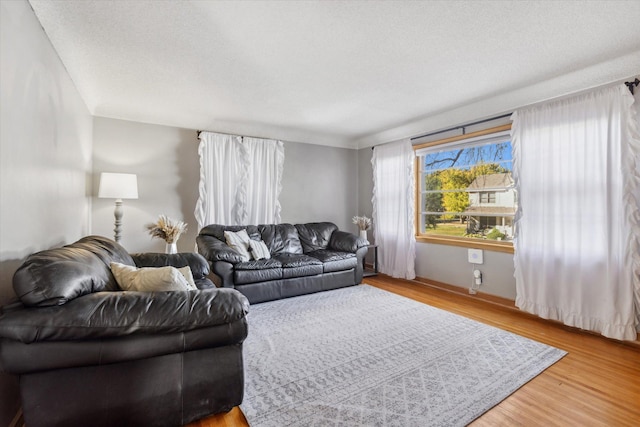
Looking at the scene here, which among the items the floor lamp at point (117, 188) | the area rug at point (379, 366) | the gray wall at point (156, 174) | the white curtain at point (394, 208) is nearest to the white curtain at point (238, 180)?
the gray wall at point (156, 174)

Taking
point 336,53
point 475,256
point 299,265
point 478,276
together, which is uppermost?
point 336,53

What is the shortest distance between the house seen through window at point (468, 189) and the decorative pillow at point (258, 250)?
242cm

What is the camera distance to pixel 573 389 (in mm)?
1937

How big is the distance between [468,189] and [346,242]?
1881mm

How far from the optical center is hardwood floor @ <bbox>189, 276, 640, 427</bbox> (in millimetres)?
1666

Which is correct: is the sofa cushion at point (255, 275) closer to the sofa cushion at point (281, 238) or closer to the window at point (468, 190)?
the sofa cushion at point (281, 238)

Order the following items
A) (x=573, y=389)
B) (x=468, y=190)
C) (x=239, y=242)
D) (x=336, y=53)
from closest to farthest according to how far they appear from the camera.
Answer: (x=573, y=389) < (x=336, y=53) < (x=239, y=242) < (x=468, y=190)

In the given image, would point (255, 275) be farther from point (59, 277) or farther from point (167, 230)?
point (59, 277)

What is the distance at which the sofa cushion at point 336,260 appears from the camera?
13.6 ft

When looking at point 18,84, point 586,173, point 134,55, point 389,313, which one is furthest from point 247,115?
point 586,173

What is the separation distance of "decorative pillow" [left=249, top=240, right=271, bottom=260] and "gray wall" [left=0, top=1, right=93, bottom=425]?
74.2 inches

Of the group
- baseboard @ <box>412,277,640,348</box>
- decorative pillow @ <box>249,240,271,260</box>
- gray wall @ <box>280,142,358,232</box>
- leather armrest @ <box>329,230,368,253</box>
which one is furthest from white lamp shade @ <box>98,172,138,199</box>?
baseboard @ <box>412,277,640,348</box>

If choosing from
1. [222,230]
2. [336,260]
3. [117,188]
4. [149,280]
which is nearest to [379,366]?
[149,280]

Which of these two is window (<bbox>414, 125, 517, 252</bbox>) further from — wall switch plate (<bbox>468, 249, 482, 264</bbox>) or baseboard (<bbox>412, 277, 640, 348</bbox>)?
baseboard (<bbox>412, 277, 640, 348</bbox>)
